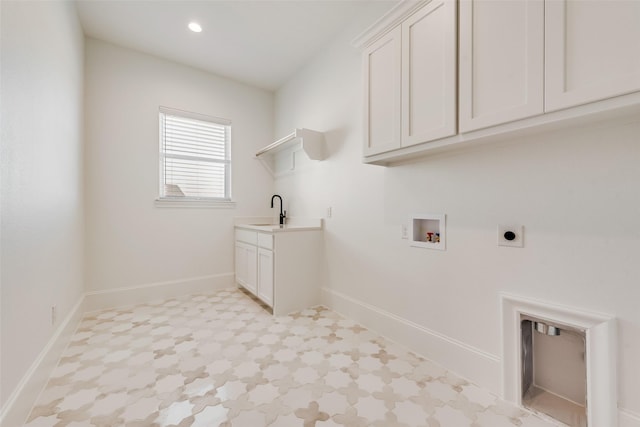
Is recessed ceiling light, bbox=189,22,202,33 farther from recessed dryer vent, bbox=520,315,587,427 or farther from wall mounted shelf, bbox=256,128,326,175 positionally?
recessed dryer vent, bbox=520,315,587,427

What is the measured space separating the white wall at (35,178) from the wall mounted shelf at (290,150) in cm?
190

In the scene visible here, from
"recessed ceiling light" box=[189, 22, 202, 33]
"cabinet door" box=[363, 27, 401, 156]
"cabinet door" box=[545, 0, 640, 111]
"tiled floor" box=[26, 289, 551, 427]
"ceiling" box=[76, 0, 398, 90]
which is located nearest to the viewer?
"cabinet door" box=[545, 0, 640, 111]

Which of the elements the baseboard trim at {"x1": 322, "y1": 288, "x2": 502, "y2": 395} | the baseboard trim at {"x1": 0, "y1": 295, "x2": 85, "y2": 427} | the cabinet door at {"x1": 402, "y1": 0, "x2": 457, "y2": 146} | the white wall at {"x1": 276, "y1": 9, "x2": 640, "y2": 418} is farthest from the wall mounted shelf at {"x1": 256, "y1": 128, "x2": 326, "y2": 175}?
the baseboard trim at {"x1": 0, "y1": 295, "x2": 85, "y2": 427}

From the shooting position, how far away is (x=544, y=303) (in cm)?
138

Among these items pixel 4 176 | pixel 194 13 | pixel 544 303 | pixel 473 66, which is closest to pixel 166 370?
pixel 4 176

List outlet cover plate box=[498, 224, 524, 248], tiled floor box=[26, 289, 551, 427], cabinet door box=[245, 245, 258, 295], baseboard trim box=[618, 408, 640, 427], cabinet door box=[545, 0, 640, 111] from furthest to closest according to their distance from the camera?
cabinet door box=[245, 245, 258, 295], outlet cover plate box=[498, 224, 524, 248], tiled floor box=[26, 289, 551, 427], baseboard trim box=[618, 408, 640, 427], cabinet door box=[545, 0, 640, 111]

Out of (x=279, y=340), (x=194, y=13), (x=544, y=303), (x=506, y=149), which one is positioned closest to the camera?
(x=544, y=303)

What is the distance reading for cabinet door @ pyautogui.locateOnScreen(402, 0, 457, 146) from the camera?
1.50m

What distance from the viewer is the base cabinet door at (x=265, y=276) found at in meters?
2.71

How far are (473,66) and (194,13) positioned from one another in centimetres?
254

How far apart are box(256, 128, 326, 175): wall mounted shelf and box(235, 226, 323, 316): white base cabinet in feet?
3.04

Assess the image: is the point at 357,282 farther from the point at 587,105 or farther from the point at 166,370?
the point at 587,105

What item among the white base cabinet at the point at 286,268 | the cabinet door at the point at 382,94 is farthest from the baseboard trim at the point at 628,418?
the white base cabinet at the point at 286,268

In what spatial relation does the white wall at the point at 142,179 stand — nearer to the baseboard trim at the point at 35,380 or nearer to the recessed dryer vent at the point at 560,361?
the baseboard trim at the point at 35,380
